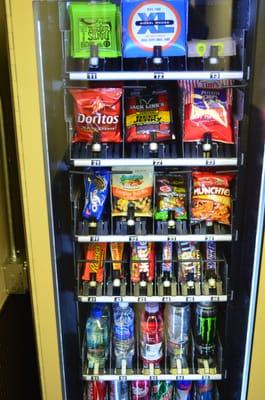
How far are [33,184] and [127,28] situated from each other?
1.89 feet

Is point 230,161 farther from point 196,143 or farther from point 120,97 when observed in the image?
point 120,97

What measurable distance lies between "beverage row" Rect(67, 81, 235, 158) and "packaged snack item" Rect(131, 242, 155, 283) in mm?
375

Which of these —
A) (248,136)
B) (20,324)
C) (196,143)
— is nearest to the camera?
(248,136)

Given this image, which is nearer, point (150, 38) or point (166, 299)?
point (150, 38)

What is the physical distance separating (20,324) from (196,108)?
1107 millimetres

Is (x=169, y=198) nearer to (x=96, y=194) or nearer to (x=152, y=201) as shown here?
(x=152, y=201)

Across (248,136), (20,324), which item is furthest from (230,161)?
(20,324)

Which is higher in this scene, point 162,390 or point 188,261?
point 188,261

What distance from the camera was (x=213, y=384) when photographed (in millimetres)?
2006

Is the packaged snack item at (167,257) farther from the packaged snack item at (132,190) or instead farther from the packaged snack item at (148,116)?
the packaged snack item at (148,116)

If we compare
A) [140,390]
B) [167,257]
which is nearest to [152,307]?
[167,257]

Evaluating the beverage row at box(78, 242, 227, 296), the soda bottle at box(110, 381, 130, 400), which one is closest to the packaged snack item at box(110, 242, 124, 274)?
the beverage row at box(78, 242, 227, 296)

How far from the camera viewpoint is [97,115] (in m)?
1.69

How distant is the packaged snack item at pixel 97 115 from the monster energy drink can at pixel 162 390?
997 millimetres
